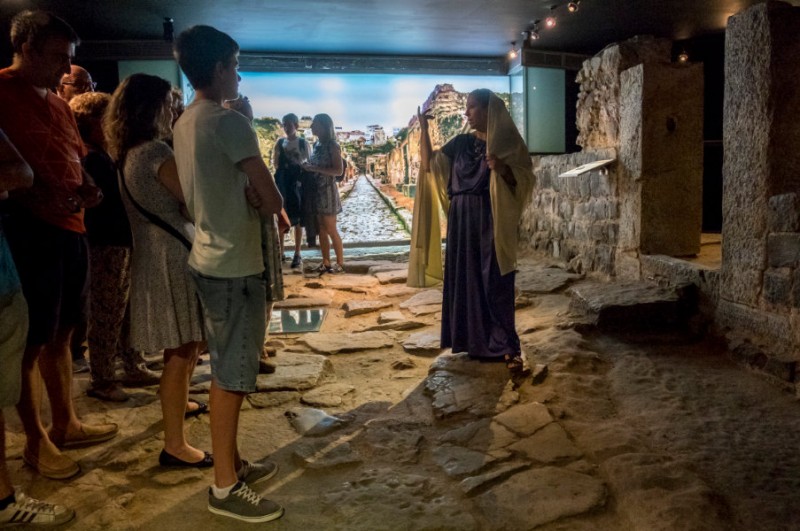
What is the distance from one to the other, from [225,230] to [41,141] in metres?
1.12

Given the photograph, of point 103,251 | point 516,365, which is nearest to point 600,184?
point 516,365

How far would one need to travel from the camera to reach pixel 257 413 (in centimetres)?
320

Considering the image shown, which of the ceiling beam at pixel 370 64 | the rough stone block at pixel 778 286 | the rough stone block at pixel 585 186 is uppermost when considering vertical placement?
the ceiling beam at pixel 370 64

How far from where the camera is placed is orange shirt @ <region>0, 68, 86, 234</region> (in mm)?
2422

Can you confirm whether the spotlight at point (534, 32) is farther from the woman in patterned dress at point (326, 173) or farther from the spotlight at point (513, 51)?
the woman in patterned dress at point (326, 173)

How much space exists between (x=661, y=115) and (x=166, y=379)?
431 centimetres

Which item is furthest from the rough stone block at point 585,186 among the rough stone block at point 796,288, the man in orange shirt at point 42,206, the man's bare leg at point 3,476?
the man's bare leg at point 3,476

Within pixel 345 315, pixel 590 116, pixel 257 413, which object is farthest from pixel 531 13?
pixel 257 413

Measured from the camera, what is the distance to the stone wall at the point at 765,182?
A: 325cm

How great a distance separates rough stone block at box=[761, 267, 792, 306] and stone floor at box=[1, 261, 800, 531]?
45 centimetres

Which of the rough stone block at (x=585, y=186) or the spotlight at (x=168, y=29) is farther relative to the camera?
the spotlight at (x=168, y=29)

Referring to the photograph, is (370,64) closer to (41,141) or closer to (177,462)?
(41,141)

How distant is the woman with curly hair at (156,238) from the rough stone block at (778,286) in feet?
10.0

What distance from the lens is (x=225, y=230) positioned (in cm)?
200
